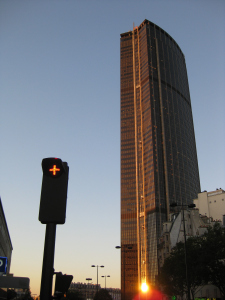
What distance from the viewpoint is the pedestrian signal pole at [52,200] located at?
13.4 feet

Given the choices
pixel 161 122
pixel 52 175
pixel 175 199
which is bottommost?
pixel 52 175

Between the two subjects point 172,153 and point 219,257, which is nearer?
point 219,257

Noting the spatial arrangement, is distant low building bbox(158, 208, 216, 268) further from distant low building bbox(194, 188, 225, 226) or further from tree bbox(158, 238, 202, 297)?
tree bbox(158, 238, 202, 297)

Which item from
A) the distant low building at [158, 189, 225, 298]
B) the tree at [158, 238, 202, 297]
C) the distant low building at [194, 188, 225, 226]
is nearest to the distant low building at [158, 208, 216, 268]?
the distant low building at [158, 189, 225, 298]

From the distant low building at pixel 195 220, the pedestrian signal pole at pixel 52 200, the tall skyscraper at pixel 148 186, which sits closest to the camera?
the pedestrian signal pole at pixel 52 200

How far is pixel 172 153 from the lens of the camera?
18900cm

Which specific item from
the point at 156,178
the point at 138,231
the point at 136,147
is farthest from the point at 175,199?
the point at 136,147

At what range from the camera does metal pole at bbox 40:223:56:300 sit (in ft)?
12.5

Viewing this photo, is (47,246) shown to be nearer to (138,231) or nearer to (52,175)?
(52,175)

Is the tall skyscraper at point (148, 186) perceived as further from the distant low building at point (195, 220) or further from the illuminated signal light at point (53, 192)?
the illuminated signal light at point (53, 192)

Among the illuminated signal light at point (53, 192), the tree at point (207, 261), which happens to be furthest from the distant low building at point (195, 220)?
the illuminated signal light at point (53, 192)

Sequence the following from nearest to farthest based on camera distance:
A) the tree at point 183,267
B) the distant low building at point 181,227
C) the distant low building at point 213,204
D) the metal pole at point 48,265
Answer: the metal pole at point 48,265, the tree at point 183,267, the distant low building at point 181,227, the distant low building at point 213,204

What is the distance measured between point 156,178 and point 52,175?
569ft

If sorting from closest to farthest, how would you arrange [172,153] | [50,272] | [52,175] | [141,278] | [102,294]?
[50,272]
[52,175]
[102,294]
[141,278]
[172,153]
